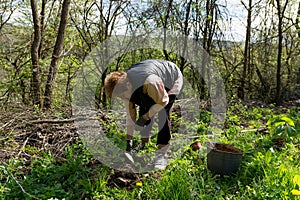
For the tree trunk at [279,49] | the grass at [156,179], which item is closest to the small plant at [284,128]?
the grass at [156,179]

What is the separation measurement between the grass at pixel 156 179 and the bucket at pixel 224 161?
0.06 m

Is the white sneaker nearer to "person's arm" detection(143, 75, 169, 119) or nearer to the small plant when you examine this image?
"person's arm" detection(143, 75, 169, 119)

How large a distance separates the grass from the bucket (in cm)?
6

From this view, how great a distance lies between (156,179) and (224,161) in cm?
69

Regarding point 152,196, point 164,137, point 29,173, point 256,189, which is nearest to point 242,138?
point 164,137

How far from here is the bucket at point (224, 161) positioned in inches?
116

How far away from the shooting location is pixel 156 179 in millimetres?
2934

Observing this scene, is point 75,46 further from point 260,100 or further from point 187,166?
point 187,166

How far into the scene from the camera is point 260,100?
8.14 m

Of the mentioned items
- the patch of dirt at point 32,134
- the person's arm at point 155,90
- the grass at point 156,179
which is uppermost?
the person's arm at point 155,90

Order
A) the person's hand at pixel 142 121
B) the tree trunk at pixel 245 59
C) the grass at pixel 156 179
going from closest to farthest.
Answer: the grass at pixel 156 179
the person's hand at pixel 142 121
the tree trunk at pixel 245 59

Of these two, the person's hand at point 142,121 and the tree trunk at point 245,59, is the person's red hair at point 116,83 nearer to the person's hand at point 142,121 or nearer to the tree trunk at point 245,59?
the person's hand at point 142,121

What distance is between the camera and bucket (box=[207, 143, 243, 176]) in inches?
116

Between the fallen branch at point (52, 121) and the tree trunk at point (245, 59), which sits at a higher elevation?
the tree trunk at point (245, 59)
